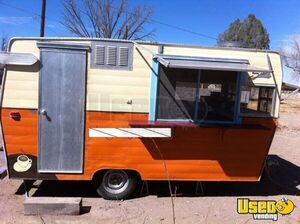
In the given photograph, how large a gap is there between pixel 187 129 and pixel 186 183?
5.53ft

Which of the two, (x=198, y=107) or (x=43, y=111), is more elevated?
(x=198, y=107)

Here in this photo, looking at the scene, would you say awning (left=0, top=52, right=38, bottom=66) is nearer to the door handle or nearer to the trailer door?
the trailer door

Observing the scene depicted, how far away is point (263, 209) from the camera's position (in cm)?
686

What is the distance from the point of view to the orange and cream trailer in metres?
6.89

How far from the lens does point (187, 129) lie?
7301 millimetres

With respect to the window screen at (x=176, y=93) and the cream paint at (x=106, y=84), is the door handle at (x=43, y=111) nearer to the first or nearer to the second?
the cream paint at (x=106, y=84)

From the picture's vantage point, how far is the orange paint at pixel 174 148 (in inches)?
276

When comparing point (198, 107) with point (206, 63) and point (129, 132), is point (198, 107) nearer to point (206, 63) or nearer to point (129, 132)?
point (206, 63)

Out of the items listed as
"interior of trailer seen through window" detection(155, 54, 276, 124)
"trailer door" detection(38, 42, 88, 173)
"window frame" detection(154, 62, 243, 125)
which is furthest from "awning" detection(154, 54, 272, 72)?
"trailer door" detection(38, 42, 88, 173)

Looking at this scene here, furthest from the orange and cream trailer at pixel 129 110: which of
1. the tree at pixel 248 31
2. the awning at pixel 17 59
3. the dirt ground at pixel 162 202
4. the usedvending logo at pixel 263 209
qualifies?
the tree at pixel 248 31

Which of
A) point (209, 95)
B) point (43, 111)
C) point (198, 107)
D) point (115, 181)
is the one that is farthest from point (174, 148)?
point (43, 111)

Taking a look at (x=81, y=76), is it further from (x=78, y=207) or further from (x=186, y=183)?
(x=186, y=183)

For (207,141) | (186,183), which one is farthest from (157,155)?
(186,183)

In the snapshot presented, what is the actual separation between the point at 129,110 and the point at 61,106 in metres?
1.08
